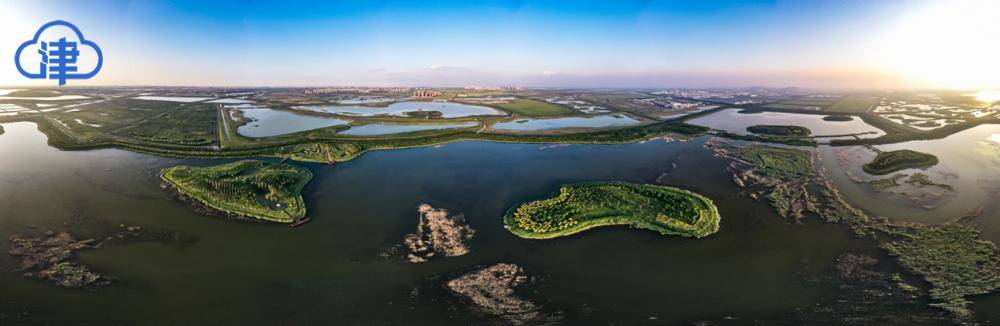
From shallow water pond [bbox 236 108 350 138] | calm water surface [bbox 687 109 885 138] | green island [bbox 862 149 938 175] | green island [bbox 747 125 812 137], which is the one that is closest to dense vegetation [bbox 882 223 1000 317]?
green island [bbox 862 149 938 175]

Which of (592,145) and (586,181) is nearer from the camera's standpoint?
(586,181)

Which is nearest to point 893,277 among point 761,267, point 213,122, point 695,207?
point 761,267

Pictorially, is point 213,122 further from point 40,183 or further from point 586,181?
point 586,181

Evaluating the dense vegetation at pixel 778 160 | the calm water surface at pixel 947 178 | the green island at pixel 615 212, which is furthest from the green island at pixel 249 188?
the dense vegetation at pixel 778 160

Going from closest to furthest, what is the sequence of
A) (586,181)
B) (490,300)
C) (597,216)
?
1. (490,300)
2. (597,216)
3. (586,181)

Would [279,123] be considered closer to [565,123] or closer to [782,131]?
[565,123]

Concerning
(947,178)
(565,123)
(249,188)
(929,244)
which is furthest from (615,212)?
(565,123)
